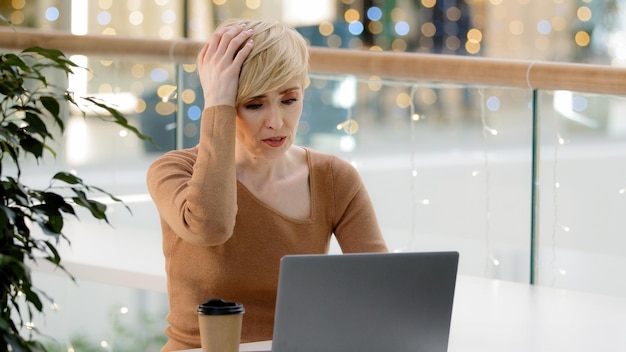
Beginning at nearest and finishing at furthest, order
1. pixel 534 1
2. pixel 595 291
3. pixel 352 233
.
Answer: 1. pixel 352 233
2. pixel 595 291
3. pixel 534 1

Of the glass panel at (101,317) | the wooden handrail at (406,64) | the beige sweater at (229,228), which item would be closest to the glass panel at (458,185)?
the wooden handrail at (406,64)

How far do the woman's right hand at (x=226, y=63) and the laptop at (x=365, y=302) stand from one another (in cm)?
54

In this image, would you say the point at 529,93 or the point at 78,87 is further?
the point at 78,87

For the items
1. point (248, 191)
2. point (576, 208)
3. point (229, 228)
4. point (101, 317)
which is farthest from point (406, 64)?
point (101, 317)

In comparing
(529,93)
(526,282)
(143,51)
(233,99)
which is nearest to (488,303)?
(526,282)

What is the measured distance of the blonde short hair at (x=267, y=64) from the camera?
184cm

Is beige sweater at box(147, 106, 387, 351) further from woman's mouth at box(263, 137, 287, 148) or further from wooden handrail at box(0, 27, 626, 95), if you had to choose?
wooden handrail at box(0, 27, 626, 95)

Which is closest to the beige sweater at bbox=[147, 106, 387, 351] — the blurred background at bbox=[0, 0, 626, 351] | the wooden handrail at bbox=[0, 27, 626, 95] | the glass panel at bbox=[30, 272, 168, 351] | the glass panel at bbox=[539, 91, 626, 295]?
the blurred background at bbox=[0, 0, 626, 351]

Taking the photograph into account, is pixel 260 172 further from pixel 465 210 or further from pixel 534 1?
pixel 534 1

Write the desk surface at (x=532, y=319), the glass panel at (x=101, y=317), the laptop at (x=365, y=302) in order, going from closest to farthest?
the laptop at (x=365, y=302)
the desk surface at (x=532, y=319)
the glass panel at (x=101, y=317)

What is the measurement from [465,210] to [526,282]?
41cm

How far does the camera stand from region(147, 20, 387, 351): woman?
1.84 metres

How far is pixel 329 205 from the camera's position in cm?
201

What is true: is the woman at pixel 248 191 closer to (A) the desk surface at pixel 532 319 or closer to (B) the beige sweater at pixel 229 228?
(B) the beige sweater at pixel 229 228
